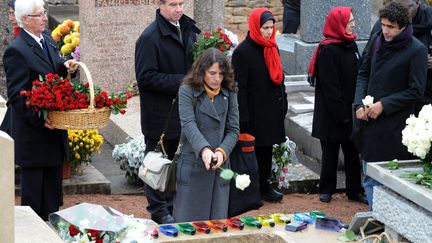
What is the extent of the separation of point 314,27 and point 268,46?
3958mm

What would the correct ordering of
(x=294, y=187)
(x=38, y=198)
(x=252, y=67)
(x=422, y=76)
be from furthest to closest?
1. (x=294, y=187)
2. (x=252, y=67)
3. (x=422, y=76)
4. (x=38, y=198)

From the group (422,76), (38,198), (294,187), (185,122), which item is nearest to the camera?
(185,122)

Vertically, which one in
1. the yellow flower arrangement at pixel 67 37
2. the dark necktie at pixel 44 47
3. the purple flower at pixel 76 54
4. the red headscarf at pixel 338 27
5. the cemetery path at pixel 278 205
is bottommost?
the cemetery path at pixel 278 205

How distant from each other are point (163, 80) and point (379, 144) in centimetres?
167

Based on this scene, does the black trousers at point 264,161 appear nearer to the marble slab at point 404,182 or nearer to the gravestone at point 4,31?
the marble slab at point 404,182

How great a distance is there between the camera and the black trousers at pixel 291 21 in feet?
50.1

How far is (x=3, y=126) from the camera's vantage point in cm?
768

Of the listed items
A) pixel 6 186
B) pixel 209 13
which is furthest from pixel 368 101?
pixel 209 13

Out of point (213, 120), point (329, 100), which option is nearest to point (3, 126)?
point (213, 120)

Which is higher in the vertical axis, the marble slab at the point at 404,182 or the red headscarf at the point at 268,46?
the red headscarf at the point at 268,46

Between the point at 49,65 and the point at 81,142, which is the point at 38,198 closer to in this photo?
the point at 49,65

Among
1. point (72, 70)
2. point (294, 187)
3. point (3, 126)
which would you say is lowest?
point (294, 187)

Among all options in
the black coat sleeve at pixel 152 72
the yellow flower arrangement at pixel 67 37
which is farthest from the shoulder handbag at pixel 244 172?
the yellow flower arrangement at pixel 67 37

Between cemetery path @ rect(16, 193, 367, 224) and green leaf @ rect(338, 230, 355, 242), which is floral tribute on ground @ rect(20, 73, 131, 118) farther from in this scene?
green leaf @ rect(338, 230, 355, 242)
